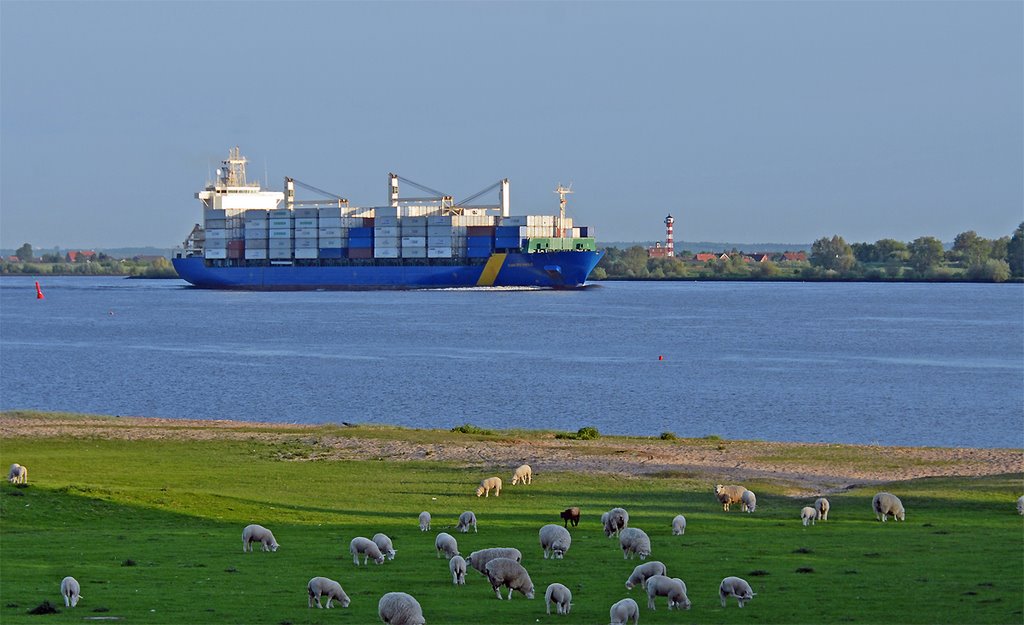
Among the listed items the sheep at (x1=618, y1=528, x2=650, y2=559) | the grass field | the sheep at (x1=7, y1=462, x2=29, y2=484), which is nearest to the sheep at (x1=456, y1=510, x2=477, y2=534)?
the grass field

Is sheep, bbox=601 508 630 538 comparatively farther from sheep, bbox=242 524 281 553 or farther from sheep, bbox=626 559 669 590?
sheep, bbox=242 524 281 553

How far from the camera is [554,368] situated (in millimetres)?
58125

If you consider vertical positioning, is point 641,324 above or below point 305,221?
below

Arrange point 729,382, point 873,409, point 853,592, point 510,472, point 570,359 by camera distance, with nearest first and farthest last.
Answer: point 853,592 → point 510,472 → point 873,409 → point 729,382 → point 570,359

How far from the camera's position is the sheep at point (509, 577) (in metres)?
12.9

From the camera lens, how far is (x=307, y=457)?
27453 mm

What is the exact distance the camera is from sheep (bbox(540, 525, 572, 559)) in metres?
15.2

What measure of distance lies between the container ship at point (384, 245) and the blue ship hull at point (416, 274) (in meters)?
0.11

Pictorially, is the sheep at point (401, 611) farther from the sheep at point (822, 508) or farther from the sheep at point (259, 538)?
the sheep at point (822, 508)

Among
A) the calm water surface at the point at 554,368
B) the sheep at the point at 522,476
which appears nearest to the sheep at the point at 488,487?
the sheep at the point at 522,476

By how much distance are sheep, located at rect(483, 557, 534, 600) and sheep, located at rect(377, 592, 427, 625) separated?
1.58 metres

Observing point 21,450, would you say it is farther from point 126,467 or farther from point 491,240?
point 491,240

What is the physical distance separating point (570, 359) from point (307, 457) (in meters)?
36.4

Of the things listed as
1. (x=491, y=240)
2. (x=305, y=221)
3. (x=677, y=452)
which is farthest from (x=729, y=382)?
(x=305, y=221)
